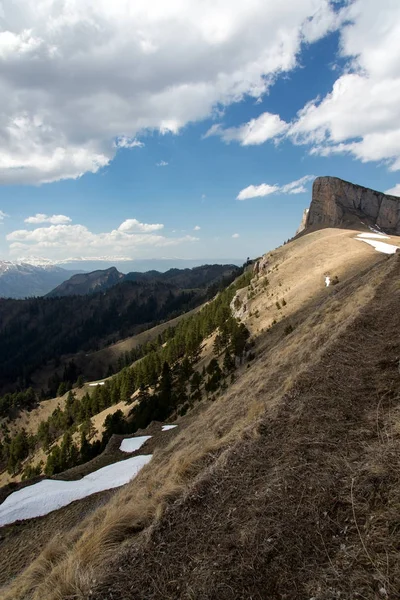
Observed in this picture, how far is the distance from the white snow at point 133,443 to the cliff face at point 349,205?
17254cm

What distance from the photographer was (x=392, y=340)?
41.7ft

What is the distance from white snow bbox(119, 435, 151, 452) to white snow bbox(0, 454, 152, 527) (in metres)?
3.11

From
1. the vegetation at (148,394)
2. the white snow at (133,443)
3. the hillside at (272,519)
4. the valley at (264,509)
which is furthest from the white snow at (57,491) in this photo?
the vegetation at (148,394)

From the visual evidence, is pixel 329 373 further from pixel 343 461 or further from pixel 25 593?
pixel 25 593

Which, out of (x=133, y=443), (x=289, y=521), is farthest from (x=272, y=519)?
(x=133, y=443)

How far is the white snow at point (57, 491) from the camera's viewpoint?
1346 cm

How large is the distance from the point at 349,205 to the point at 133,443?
195170mm

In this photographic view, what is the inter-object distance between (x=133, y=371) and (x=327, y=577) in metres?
79.8

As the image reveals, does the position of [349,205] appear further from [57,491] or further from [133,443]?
[57,491]

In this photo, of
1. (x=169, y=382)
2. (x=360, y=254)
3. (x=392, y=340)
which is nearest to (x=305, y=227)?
(x=360, y=254)

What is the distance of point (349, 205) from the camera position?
182m

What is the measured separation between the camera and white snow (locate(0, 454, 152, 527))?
13.5 metres

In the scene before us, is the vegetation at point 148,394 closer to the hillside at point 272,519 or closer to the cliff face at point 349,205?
the hillside at point 272,519

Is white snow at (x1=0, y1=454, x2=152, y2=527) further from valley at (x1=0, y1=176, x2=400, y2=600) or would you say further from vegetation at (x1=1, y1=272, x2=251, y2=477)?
vegetation at (x1=1, y1=272, x2=251, y2=477)
